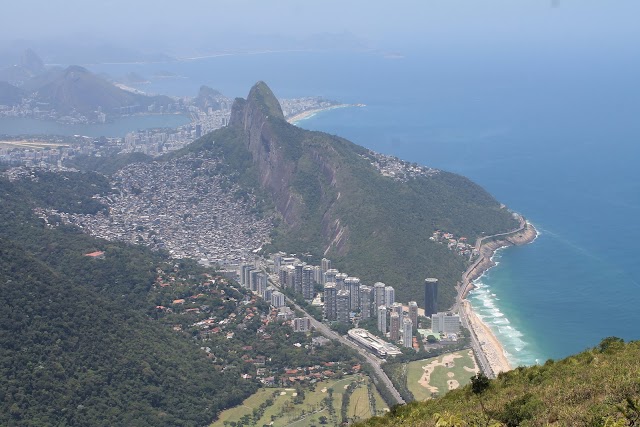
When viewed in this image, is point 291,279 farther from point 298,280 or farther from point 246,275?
point 246,275

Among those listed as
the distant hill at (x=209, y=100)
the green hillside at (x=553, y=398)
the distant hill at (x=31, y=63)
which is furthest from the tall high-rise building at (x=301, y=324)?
the distant hill at (x=31, y=63)

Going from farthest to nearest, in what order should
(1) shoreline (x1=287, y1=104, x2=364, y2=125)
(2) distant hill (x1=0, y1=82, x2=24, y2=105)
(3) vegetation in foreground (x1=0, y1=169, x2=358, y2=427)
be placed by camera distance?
1. (2) distant hill (x1=0, y1=82, x2=24, y2=105)
2. (1) shoreline (x1=287, y1=104, x2=364, y2=125)
3. (3) vegetation in foreground (x1=0, y1=169, x2=358, y2=427)

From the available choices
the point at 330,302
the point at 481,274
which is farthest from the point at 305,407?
the point at 481,274

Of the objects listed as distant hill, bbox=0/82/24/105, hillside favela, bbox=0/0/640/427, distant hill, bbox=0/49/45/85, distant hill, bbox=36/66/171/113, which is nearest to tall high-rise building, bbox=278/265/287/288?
hillside favela, bbox=0/0/640/427

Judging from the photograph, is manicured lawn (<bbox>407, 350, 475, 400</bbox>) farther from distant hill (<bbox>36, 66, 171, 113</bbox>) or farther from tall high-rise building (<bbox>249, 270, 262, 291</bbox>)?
distant hill (<bbox>36, 66, 171, 113</bbox>)

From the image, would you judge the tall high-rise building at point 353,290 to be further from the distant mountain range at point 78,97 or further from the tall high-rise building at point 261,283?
the distant mountain range at point 78,97

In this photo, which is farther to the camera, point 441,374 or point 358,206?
point 358,206
